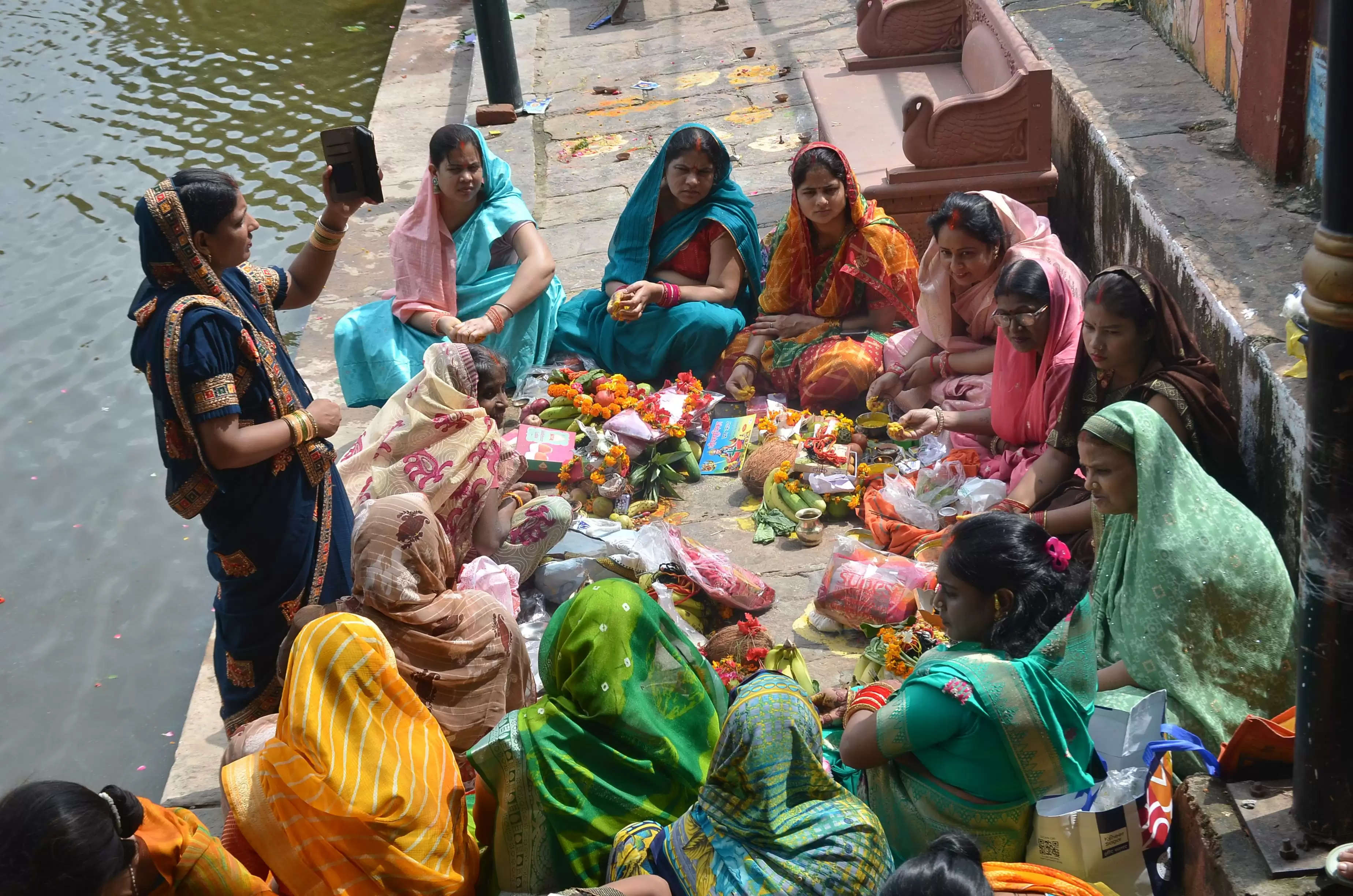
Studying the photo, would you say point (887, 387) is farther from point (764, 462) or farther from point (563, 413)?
point (563, 413)

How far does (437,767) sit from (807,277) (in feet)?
10.8

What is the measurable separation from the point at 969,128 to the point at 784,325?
1.27m

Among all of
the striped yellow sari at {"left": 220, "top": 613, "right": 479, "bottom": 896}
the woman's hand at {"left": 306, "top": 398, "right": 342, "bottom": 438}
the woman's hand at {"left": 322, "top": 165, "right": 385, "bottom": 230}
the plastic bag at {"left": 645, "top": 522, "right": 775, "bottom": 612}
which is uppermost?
the woman's hand at {"left": 322, "top": 165, "right": 385, "bottom": 230}

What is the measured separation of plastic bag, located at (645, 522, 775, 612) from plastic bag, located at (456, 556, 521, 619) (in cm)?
58

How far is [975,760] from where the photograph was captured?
2.55m

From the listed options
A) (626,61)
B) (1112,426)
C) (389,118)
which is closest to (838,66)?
(626,61)

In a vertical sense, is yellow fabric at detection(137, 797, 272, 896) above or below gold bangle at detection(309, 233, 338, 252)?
below

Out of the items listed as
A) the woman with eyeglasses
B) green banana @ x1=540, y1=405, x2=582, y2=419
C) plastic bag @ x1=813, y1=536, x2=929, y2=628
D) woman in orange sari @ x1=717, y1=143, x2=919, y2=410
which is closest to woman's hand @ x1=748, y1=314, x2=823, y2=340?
woman in orange sari @ x1=717, y1=143, x2=919, y2=410

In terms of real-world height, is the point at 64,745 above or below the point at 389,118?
below

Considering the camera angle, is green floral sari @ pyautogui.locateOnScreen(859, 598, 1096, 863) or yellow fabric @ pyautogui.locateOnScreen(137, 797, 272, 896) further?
green floral sari @ pyautogui.locateOnScreen(859, 598, 1096, 863)

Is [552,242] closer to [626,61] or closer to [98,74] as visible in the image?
[626,61]

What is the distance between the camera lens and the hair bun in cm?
221

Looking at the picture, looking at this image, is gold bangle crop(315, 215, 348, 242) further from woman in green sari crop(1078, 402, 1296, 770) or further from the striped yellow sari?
woman in green sari crop(1078, 402, 1296, 770)

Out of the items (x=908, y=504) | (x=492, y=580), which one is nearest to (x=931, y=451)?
(x=908, y=504)
